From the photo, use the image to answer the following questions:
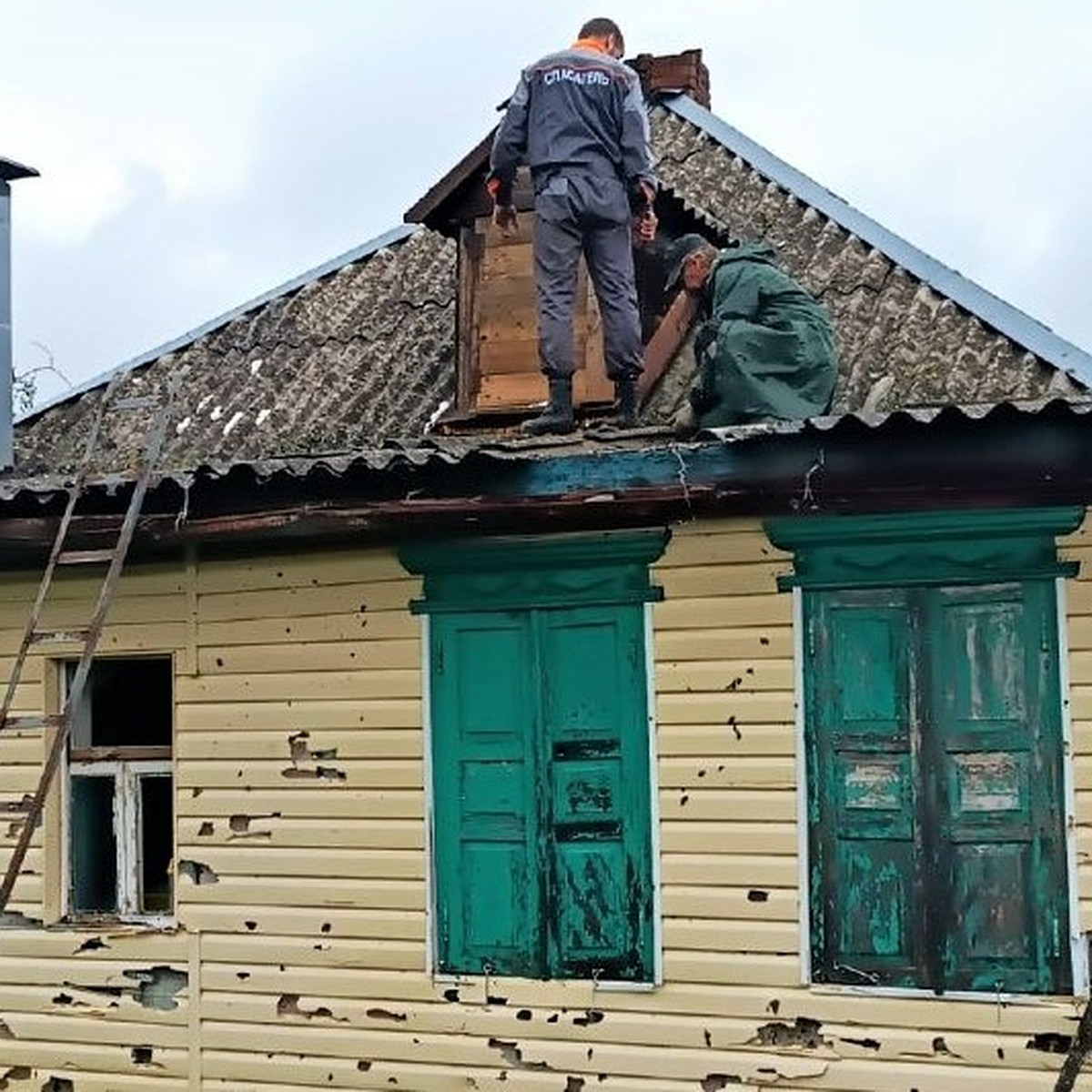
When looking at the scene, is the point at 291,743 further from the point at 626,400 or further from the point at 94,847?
the point at 626,400

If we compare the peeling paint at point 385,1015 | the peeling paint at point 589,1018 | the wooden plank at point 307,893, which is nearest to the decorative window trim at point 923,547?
the peeling paint at point 589,1018

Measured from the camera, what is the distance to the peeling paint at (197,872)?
7.49 metres

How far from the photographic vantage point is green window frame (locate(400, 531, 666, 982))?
22.2 feet

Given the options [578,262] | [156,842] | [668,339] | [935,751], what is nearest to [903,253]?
[668,339]

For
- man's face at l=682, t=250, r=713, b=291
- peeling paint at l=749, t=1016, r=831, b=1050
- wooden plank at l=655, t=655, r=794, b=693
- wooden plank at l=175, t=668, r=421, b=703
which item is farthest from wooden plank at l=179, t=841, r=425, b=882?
man's face at l=682, t=250, r=713, b=291

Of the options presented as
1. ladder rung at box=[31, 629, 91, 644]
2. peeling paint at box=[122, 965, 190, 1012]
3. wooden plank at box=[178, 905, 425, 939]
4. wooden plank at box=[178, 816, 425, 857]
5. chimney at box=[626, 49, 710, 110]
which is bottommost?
peeling paint at box=[122, 965, 190, 1012]

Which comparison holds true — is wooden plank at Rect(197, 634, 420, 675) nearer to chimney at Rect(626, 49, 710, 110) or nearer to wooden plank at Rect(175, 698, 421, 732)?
wooden plank at Rect(175, 698, 421, 732)

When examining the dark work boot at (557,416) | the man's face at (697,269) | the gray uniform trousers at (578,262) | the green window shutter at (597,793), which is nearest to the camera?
the green window shutter at (597,793)

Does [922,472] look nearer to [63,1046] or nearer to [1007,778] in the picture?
[1007,778]

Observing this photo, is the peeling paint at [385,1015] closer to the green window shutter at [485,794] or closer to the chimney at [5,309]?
the green window shutter at [485,794]

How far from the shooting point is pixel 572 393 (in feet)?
26.3

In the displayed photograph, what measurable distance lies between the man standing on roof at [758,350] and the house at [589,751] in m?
0.29

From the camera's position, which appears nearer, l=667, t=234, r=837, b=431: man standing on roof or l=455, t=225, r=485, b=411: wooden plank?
l=667, t=234, r=837, b=431: man standing on roof

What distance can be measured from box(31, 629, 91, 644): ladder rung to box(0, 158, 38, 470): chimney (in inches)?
72.9
